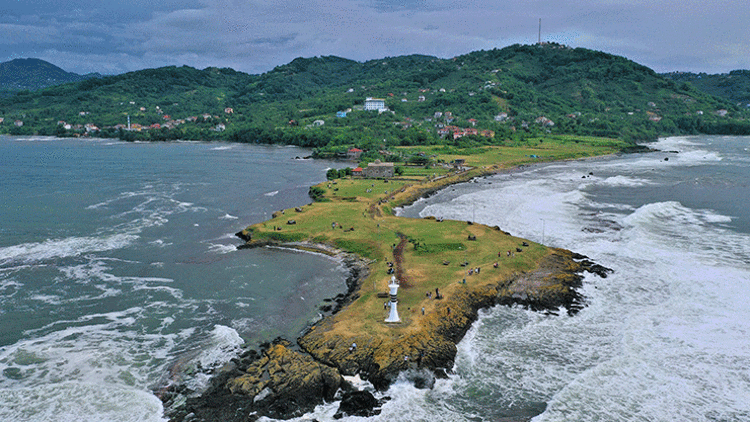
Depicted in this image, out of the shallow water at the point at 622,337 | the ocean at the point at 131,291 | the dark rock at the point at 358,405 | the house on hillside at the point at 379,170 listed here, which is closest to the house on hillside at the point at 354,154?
the house on hillside at the point at 379,170

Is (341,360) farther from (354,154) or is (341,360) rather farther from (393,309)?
(354,154)

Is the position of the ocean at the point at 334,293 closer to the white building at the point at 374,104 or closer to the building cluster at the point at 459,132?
the building cluster at the point at 459,132

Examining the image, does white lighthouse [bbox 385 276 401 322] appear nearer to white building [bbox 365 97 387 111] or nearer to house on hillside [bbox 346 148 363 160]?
house on hillside [bbox 346 148 363 160]

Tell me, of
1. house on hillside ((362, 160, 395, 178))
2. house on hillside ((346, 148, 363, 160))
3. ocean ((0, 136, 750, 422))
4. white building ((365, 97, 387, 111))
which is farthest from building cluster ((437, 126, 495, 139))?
ocean ((0, 136, 750, 422))

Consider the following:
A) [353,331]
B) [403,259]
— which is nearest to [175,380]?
[353,331]

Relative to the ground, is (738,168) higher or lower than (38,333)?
higher

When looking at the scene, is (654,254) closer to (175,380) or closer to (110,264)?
(175,380)
